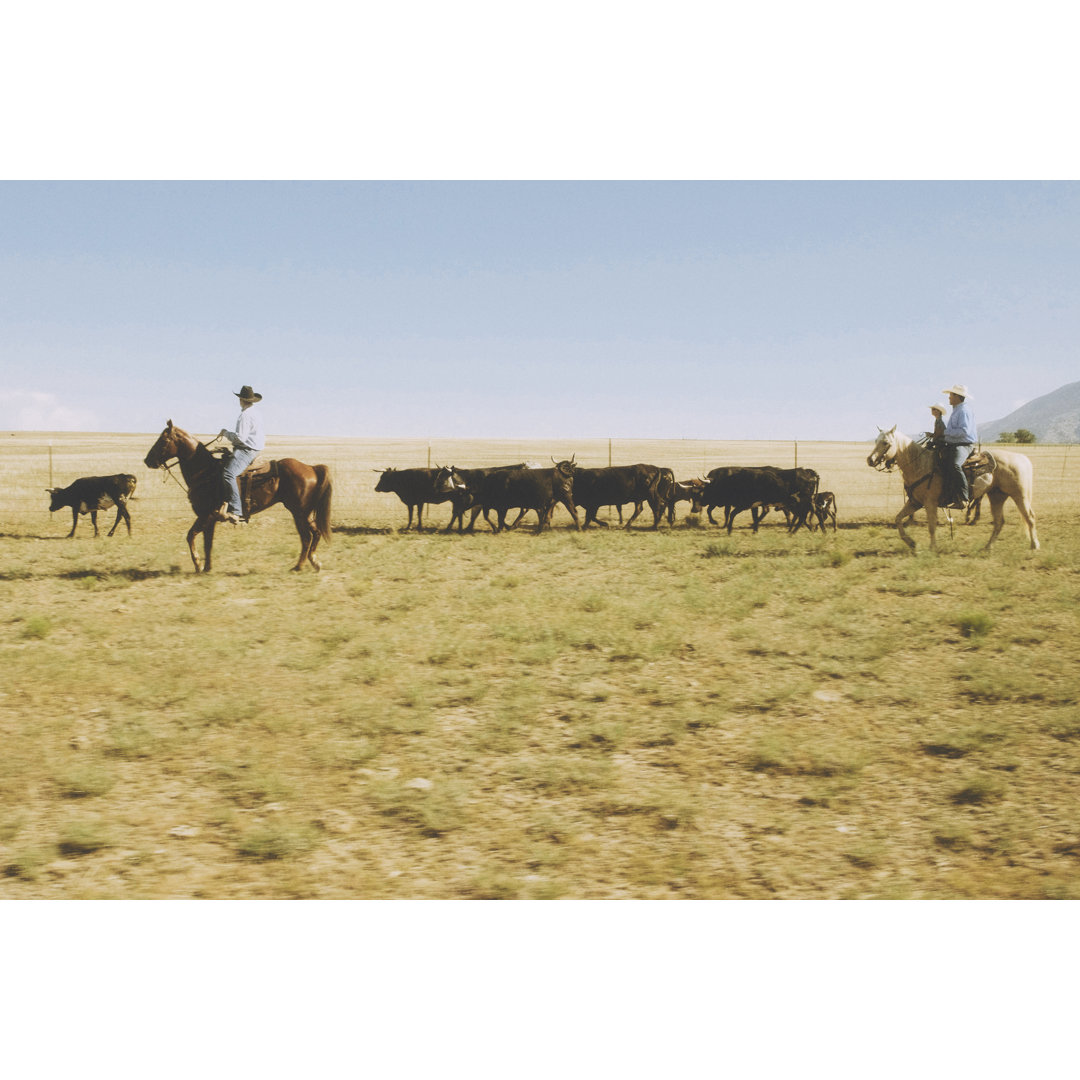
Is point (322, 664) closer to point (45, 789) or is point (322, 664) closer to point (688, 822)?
point (45, 789)

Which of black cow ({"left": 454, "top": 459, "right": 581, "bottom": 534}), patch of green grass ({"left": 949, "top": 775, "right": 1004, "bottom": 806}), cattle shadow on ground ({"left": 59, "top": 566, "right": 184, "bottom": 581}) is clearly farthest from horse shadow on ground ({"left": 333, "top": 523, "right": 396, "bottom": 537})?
patch of green grass ({"left": 949, "top": 775, "right": 1004, "bottom": 806})

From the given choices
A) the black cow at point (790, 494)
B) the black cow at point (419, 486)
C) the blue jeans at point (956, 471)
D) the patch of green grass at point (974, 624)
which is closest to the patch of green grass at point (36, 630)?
the patch of green grass at point (974, 624)

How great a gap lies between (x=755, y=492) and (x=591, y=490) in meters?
4.24

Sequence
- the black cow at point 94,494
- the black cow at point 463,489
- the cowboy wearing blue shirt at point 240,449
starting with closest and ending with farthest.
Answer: the cowboy wearing blue shirt at point 240,449
the black cow at point 94,494
the black cow at point 463,489

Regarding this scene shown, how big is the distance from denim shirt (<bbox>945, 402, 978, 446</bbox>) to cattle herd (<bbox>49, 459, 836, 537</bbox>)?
597 centimetres

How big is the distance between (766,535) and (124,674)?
578 inches

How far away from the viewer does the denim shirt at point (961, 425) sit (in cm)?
1280

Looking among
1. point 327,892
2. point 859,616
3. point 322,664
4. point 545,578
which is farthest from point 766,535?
point 327,892

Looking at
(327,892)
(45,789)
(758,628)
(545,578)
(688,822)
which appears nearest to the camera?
(327,892)

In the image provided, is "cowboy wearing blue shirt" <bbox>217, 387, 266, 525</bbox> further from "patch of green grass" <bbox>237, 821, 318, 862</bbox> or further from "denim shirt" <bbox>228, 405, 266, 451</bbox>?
"patch of green grass" <bbox>237, 821, 318, 862</bbox>

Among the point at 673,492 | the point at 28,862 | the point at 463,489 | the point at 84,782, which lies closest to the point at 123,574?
the point at 463,489

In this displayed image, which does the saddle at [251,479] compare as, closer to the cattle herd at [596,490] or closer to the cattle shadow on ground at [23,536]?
the cattle herd at [596,490]

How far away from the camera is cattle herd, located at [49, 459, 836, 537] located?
747 inches

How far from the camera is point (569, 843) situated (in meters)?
4.13
